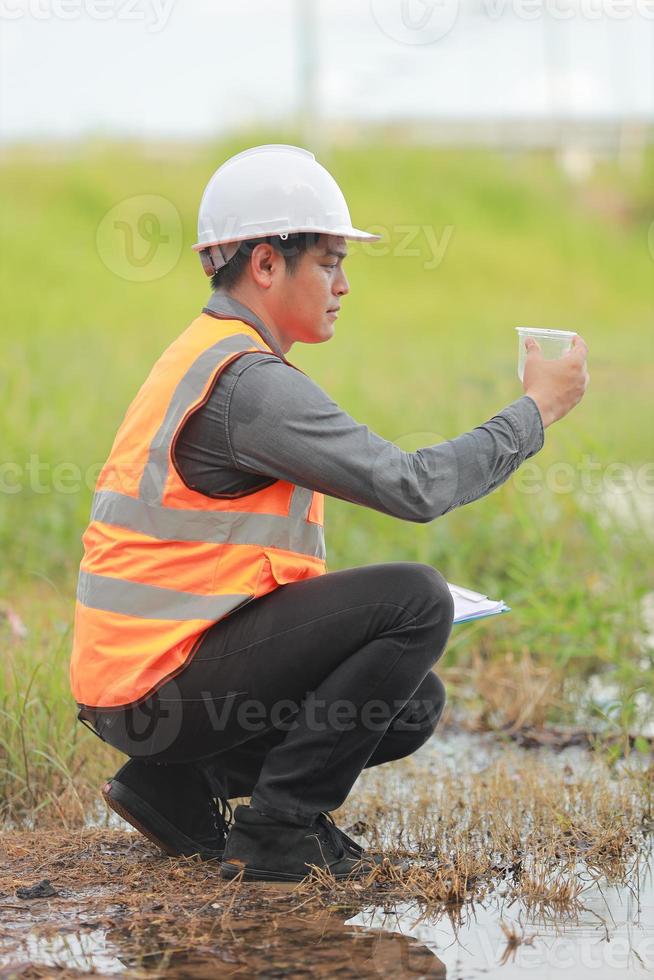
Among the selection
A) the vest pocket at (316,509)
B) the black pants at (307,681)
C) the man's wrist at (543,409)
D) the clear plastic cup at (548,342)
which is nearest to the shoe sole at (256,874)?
the black pants at (307,681)

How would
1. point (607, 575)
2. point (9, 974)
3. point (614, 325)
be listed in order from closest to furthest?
point (9, 974), point (607, 575), point (614, 325)

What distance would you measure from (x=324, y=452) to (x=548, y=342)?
0.57 m

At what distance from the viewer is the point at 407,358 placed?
11688 mm

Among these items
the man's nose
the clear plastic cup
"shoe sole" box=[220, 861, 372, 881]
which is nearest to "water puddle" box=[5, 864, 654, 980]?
"shoe sole" box=[220, 861, 372, 881]

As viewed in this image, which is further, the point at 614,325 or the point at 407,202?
the point at 407,202

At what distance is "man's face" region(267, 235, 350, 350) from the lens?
2.78 meters

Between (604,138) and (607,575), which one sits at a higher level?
(604,138)

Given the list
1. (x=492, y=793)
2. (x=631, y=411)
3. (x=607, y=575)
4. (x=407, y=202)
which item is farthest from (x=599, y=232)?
(x=492, y=793)

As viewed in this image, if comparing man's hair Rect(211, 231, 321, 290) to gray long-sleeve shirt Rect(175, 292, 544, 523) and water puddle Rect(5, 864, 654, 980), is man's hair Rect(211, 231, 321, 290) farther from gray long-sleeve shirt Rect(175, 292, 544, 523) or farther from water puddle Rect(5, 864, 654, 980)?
water puddle Rect(5, 864, 654, 980)

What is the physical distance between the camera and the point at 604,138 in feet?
88.5

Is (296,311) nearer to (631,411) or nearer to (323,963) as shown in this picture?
(323,963)

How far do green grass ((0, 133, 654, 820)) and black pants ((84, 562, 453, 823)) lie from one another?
761 millimetres

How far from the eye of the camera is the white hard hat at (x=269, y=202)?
273 cm

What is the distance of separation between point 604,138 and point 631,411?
61.9ft
